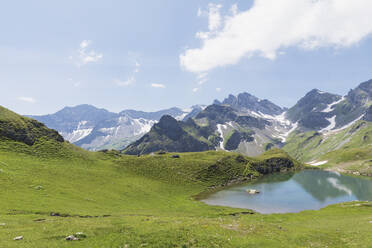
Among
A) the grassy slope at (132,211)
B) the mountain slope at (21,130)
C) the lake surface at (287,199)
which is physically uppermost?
the mountain slope at (21,130)

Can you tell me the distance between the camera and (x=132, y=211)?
5694cm

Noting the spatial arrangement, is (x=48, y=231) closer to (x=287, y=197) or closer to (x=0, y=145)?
(x=0, y=145)

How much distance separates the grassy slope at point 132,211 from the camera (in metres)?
25.3

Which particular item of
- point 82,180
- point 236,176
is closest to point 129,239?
point 82,180

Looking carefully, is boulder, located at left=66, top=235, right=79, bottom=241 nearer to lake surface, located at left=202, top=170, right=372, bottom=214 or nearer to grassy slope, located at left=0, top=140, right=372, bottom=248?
grassy slope, located at left=0, top=140, right=372, bottom=248

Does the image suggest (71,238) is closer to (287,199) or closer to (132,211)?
(132,211)

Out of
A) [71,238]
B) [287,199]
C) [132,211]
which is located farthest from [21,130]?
[287,199]

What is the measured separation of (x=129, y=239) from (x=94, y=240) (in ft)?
13.6

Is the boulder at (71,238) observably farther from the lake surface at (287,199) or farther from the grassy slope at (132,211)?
the lake surface at (287,199)

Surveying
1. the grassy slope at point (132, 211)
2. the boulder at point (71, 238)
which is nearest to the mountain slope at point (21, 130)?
the grassy slope at point (132, 211)

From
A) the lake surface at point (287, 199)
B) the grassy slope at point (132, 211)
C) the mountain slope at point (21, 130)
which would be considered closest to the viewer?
the grassy slope at point (132, 211)

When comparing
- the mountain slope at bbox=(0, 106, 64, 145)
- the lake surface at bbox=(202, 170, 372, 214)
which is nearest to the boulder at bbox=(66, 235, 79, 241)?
the lake surface at bbox=(202, 170, 372, 214)

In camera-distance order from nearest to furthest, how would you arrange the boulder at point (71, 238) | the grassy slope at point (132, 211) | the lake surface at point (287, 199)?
the boulder at point (71, 238) < the grassy slope at point (132, 211) < the lake surface at point (287, 199)

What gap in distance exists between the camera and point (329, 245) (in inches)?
1096
